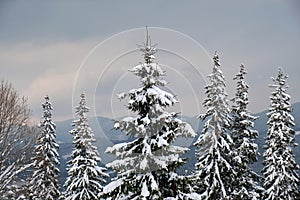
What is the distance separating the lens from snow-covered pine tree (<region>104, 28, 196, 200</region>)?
12.5 metres

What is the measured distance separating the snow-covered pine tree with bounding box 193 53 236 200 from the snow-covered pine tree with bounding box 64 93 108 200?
29.1 feet

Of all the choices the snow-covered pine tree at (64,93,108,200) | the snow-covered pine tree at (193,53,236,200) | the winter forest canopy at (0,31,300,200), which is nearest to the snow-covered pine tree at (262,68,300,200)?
the winter forest canopy at (0,31,300,200)

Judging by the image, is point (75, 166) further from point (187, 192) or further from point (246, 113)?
point (187, 192)

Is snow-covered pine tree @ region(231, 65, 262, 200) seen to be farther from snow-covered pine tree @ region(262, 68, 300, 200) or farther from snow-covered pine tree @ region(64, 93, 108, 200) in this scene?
snow-covered pine tree @ region(64, 93, 108, 200)

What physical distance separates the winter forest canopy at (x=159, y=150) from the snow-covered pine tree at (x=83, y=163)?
0.08 m

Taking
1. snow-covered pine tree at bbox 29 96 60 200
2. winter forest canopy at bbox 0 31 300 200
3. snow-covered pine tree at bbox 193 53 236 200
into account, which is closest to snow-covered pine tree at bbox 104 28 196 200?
winter forest canopy at bbox 0 31 300 200

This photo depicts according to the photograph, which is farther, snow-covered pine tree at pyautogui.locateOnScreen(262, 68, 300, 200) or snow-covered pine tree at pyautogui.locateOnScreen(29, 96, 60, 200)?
snow-covered pine tree at pyautogui.locateOnScreen(29, 96, 60, 200)

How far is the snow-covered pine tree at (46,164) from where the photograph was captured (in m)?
30.4

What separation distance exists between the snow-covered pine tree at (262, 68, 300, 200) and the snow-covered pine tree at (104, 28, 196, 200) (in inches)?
697

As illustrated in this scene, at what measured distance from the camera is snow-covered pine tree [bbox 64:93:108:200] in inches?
1087

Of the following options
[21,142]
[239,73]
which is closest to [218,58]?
[239,73]

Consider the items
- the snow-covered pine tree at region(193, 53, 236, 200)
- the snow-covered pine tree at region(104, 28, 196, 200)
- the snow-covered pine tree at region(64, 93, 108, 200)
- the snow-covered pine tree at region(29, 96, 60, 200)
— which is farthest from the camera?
the snow-covered pine tree at region(29, 96, 60, 200)

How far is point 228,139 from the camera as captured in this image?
82.3ft

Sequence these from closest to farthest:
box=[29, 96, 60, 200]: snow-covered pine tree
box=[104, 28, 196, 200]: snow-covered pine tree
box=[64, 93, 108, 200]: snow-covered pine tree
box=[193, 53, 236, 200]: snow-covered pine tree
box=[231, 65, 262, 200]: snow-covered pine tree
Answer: box=[104, 28, 196, 200]: snow-covered pine tree, box=[193, 53, 236, 200]: snow-covered pine tree, box=[231, 65, 262, 200]: snow-covered pine tree, box=[64, 93, 108, 200]: snow-covered pine tree, box=[29, 96, 60, 200]: snow-covered pine tree
